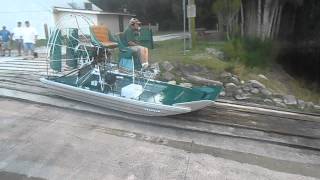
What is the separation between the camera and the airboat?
9.55 metres

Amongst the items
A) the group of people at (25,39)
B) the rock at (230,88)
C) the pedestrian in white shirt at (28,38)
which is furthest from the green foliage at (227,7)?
the pedestrian in white shirt at (28,38)

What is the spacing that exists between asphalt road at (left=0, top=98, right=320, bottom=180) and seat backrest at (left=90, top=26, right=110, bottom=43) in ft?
7.05

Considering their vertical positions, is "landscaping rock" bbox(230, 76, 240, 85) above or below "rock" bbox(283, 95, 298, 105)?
above

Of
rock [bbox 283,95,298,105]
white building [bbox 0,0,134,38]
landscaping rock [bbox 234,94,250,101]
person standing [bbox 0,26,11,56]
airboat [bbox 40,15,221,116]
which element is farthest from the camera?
white building [bbox 0,0,134,38]

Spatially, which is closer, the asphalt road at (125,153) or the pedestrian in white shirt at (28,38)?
the asphalt road at (125,153)

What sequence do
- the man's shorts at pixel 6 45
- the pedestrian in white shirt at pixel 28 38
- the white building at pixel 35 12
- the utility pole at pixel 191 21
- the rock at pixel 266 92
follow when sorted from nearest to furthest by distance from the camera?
the rock at pixel 266 92, the utility pole at pixel 191 21, the pedestrian in white shirt at pixel 28 38, the man's shorts at pixel 6 45, the white building at pixel 35 12

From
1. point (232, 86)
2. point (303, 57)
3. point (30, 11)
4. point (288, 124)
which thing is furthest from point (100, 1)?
point (288, 124)

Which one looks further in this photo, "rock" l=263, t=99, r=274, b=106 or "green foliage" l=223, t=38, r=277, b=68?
"green foliage" l=223, t=38, r=277, b=68

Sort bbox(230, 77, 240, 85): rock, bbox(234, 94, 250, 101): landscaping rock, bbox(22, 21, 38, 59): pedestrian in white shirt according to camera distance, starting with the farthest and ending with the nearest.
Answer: bbox(22, 21, 38, 59): pedestrian in white shirt < bbox(230, 77, 240, 85): rock < bbox(234, 94, 250, 101): landscaping rock

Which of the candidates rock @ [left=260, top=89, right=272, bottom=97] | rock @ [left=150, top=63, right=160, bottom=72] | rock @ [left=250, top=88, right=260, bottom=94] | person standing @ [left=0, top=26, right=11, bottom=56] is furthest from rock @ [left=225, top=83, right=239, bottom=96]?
person standing @ [left=0, top=26, right=11, bottom=56]

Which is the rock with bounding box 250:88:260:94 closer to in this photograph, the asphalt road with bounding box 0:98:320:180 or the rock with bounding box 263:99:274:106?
the rock with bounding box 263:99:274:106

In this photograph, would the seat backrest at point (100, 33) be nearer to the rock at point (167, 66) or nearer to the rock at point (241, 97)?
the rock at point (167, 66)

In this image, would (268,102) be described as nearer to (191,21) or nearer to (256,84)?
(256,84)

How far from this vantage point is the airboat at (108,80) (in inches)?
376
